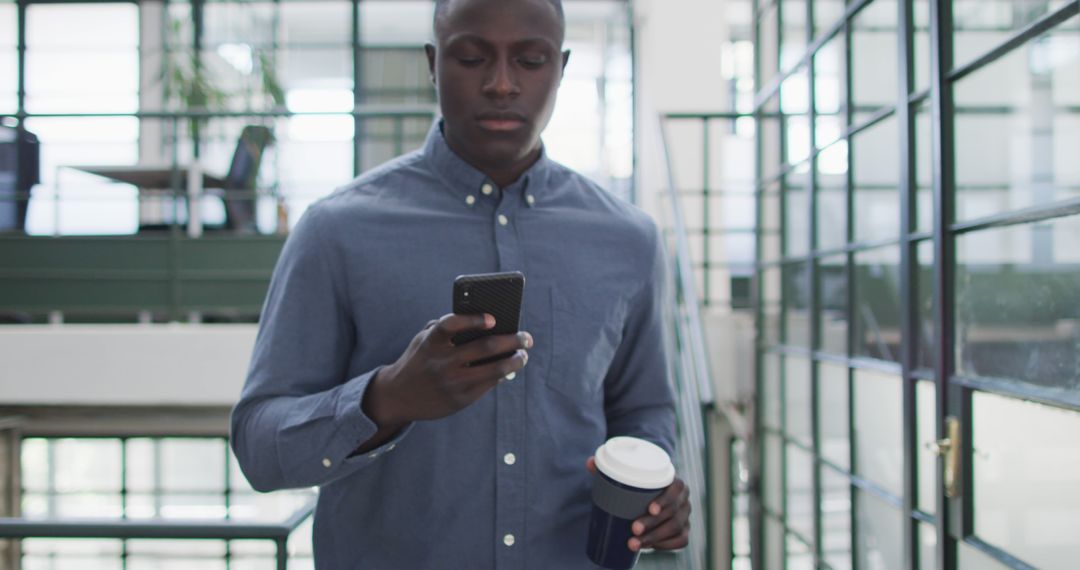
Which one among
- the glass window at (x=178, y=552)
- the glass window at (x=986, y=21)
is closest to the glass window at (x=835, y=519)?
the glass window at (x=986, y=21)

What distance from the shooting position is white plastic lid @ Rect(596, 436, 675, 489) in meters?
0.89

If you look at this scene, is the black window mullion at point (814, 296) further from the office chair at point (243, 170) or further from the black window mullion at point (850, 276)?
the office chair at point (243, 170)

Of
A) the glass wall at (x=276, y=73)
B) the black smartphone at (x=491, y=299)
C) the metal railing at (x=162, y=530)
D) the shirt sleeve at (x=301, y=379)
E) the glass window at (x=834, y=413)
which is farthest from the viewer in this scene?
the glass wall at (x=276, y=73)

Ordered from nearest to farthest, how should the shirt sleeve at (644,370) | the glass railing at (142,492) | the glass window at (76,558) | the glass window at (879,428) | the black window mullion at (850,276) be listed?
the shirt sleeve at (644,370) → the glass window at (879,428) → the black window mullion at (850,276) → the glass railing at (142,492) → the glass window at (76,558)

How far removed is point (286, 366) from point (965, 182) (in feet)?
6.23

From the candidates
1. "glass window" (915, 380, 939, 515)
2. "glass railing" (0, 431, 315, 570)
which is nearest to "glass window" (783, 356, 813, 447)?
"glass window" (915, 380, 939, 515)

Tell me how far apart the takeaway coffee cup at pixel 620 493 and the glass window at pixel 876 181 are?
201 cm

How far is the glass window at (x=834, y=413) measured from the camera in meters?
3.16

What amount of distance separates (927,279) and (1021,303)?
1.62ft

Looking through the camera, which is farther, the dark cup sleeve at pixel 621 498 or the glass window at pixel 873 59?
the glass window at pixel 873 59

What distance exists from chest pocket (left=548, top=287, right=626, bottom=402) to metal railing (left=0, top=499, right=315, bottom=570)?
2.26 feet

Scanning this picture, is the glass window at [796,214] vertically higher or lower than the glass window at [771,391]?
higher

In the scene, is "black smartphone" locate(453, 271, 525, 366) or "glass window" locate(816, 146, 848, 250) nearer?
"black smartphone" locate(453, 271, 525, 366)

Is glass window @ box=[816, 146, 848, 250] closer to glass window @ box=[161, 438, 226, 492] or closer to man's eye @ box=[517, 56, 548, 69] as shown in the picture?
man's eye @ box=[517, 56, 548, 69]
